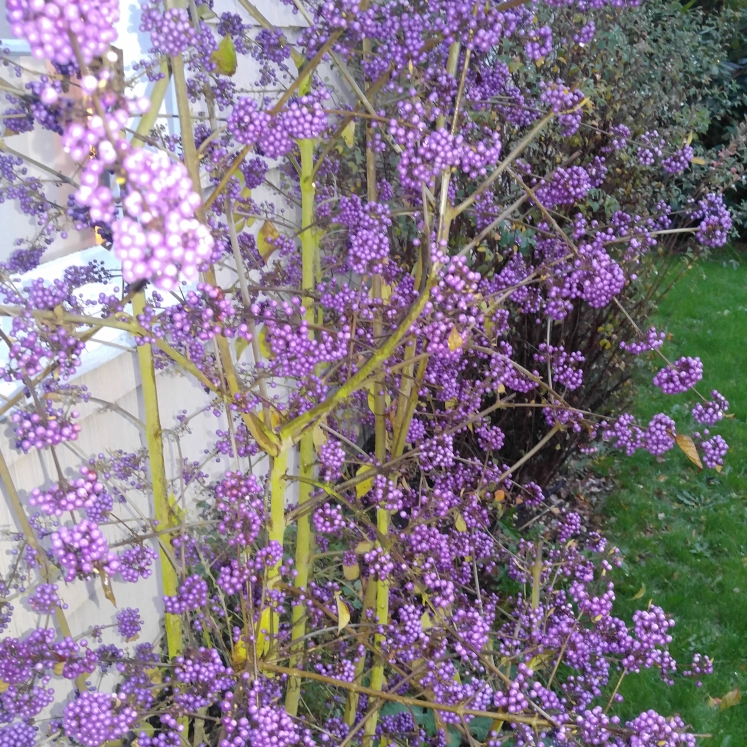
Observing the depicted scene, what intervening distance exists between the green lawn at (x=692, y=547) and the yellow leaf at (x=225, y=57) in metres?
3.10

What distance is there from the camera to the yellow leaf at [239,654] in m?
1.74

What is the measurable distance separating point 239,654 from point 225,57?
4.56 ft

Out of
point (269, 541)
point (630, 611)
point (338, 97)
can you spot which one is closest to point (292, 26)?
point (338, 97)

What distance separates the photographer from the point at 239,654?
1.74 metres

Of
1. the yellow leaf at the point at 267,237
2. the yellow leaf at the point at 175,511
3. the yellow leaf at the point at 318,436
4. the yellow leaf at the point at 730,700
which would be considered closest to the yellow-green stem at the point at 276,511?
the yellow leaf at the point at 318,436

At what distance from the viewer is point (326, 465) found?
184 cm

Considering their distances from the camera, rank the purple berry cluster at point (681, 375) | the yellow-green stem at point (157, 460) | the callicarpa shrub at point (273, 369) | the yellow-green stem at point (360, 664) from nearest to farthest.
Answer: the callicarpa shrub at point (273, 369), the yellow-green stem at point (157, 460), the yellow-green stem at point (360, 664), the purple berry cluster at point (681, 375)

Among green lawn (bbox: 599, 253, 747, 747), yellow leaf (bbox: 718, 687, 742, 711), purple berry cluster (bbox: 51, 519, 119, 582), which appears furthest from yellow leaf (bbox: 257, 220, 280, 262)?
yellow leaf (bbox: 718, 687, 742, 711)

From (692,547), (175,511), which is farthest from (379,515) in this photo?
(692,547)

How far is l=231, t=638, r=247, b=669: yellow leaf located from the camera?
5.70 ft

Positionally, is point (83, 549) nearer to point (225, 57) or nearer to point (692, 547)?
point (225, 57)

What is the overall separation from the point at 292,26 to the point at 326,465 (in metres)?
2.93

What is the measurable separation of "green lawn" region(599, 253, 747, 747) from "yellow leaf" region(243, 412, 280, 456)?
2453 millimetres

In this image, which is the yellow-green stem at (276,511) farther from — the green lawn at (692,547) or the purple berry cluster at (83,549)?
the green lawn at (692,547)
